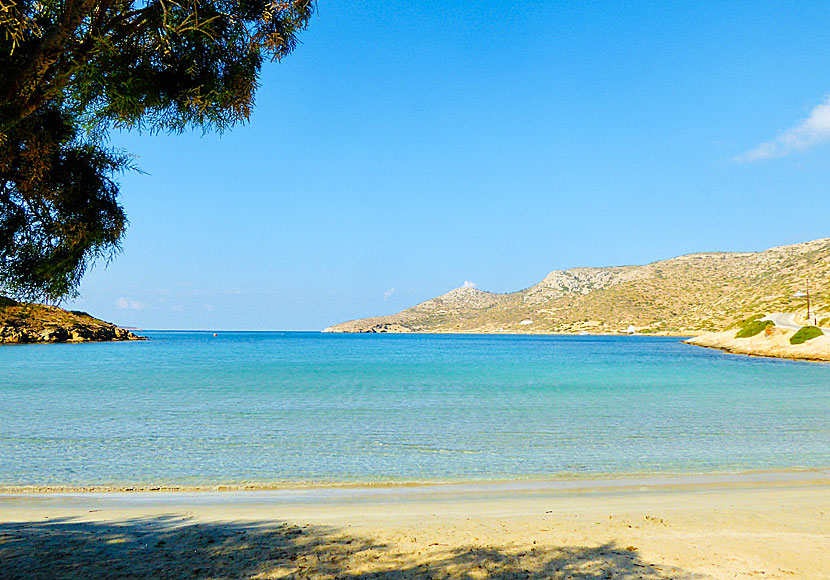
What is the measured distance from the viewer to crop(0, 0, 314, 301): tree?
464 centimetres

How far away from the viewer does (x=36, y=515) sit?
28.1ft

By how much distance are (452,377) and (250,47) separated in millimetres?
33986

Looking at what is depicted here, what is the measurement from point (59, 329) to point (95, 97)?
117 meters

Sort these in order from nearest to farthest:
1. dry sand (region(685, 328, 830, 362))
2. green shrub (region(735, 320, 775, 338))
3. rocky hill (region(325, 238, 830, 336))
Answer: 1. dry sand (region(685, 328, 830, 362))
2. green shrub (region(735, 320, 775, 338))
3. rocky hill (region(325, 238, 830, 336))

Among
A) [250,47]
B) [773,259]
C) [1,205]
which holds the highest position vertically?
[773,259]

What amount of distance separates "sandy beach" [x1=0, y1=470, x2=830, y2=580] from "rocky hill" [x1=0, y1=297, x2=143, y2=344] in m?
84.6

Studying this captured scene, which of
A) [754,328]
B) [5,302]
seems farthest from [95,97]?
[754,328]

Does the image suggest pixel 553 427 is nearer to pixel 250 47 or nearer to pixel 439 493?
pixel 439 493

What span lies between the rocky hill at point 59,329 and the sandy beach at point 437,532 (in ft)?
278

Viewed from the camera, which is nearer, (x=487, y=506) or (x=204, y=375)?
(x=487, y=506)

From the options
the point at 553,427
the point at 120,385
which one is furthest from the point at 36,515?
the point at 120,385

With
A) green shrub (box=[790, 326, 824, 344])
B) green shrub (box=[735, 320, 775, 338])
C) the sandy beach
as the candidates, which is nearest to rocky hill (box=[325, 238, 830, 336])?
Result: green shrub (box=[735, 320, 775, 338])

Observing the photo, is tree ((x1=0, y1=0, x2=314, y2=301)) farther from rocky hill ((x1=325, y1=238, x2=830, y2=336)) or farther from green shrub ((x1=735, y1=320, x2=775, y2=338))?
rocky hill ((x1=325, y1=238, x2=830, y2=336))

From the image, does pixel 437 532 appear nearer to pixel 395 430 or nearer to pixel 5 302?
pixel 5 302
